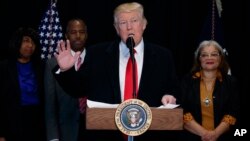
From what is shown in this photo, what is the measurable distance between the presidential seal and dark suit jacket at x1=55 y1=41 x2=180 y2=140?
0.44m

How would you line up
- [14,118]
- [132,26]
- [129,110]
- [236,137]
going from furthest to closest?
[236,137], [14,118], [132,26], [129,110]

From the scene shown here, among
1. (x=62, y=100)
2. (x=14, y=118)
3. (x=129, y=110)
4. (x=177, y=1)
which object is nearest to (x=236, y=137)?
(x=177, y=1)

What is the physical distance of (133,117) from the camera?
1.83 metres

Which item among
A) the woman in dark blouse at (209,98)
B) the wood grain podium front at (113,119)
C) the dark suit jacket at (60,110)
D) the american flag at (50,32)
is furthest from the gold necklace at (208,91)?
the wood grain podium front at (113,119)

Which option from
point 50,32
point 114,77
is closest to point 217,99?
point 114,77

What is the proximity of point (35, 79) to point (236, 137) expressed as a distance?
6.61ft

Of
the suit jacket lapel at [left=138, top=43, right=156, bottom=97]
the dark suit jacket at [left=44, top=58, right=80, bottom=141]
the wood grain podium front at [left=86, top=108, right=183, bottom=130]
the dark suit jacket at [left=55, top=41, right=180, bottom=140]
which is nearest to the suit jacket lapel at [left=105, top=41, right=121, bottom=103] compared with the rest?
the dark suit jacket at [left=55, top=41, right=180, bottom=140]

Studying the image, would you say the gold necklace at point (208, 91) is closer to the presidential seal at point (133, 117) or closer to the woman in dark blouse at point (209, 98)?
the woman in dark blouse at point (209, 98)

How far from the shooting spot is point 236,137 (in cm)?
447

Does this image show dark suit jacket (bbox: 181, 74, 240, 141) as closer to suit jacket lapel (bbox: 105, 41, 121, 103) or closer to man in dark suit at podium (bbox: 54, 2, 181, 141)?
man in dark suit at podium (bbox: 54, 2, 181, 141)

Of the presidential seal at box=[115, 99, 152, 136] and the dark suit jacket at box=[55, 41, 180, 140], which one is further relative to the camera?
the dark suit jacket at box=[55, 41, 180, 140]

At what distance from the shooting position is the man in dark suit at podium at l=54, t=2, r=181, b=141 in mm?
2242

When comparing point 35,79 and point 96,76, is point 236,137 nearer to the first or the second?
point 35,79

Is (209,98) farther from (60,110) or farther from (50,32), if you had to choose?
(50,32)
